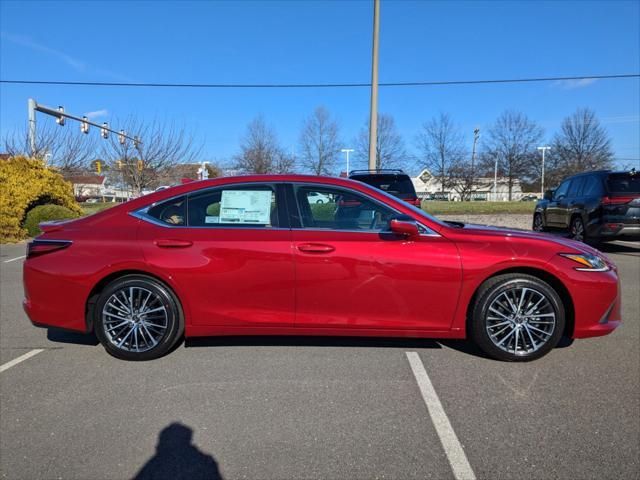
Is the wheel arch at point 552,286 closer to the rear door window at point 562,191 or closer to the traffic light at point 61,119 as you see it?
the rear door window at point 562,191

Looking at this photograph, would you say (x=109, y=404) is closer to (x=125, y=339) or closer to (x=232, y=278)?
(x=125, y=339)

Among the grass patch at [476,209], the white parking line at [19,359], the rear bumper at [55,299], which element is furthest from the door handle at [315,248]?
the grass patch at [476,209]

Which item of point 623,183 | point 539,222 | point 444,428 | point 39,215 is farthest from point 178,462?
point 39,215

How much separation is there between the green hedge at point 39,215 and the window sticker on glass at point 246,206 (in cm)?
1248

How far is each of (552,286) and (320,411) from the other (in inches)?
88.6

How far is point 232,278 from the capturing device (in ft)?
12.4

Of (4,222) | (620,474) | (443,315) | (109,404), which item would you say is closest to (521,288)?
(443,315)

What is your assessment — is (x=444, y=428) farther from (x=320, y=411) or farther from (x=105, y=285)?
(x=105, y=285)

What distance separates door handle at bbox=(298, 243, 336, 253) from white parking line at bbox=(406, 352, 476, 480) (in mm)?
1226

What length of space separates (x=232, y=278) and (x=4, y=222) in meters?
13.4

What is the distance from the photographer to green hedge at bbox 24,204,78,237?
557 inches

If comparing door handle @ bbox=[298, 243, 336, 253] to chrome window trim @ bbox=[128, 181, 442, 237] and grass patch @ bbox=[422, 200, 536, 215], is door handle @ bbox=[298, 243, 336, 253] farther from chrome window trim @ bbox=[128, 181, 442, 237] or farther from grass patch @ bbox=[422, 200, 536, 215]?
grass patch @ bbox=[422, 200, 536, 215]

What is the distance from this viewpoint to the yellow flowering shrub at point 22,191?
45.6 feet

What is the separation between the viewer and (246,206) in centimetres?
397
